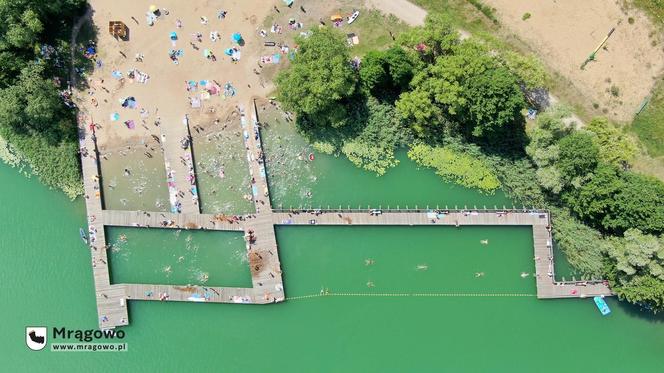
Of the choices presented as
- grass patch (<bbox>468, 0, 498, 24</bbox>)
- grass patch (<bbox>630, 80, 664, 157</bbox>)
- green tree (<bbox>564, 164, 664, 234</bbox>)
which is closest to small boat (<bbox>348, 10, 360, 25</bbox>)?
grass patch (<bbox>468, 0, 498, 24</bbox>)

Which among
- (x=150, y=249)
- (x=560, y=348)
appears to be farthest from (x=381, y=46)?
(x=560, y=348)

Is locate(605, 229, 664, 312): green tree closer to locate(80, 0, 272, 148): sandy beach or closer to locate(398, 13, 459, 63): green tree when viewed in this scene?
locate(398, 13, 459, 63): green tree

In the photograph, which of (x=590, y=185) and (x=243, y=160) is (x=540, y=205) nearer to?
(x=590, y=185)

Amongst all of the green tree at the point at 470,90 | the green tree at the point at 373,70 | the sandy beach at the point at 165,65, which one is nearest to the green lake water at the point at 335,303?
the green tree at the point at 470,90

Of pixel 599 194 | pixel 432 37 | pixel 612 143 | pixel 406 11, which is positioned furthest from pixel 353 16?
pixel 599 194

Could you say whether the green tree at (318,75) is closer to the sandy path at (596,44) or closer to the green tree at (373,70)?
the green tree at (373,70)

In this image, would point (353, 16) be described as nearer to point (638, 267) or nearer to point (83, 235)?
point (83, 235)
